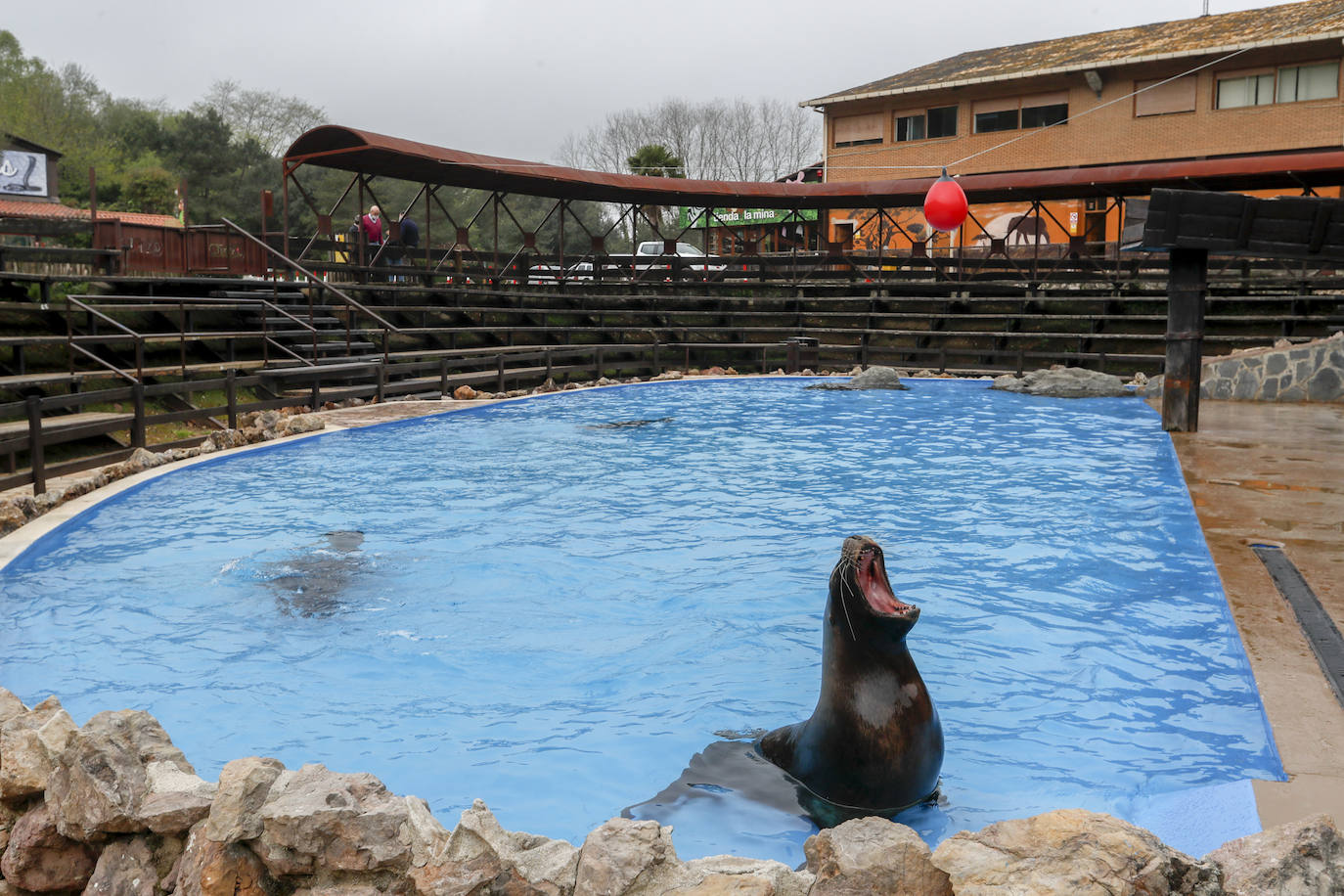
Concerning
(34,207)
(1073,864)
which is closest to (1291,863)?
(1073,864)

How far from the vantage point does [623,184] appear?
28.1m

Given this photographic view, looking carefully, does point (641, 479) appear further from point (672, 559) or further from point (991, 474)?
point (991, 474)

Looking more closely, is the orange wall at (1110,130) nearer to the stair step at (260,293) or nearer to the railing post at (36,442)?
the stair step at (260,293)

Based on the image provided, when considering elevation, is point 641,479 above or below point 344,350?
below

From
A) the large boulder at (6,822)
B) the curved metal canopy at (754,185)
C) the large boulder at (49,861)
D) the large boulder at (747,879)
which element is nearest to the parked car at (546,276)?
the curved metal canopy at (754,185)

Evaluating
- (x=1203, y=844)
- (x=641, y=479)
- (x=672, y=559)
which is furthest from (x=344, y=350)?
(x=1203, y=844)

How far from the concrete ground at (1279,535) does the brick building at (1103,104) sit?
18.6 m

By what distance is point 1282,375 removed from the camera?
17.0m

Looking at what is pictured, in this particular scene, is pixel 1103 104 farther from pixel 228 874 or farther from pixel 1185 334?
pixel 228 874

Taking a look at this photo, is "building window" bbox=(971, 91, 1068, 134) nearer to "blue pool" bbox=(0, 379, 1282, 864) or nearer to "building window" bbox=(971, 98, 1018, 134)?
"building window" bbox=(971, 98, 1018, 134)

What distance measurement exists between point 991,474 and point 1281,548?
5.05 metres

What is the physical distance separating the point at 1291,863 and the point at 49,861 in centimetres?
374

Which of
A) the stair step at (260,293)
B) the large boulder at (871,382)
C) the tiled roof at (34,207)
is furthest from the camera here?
the tiled roof at (34,207)

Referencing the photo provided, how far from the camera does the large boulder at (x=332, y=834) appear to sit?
2943mm
